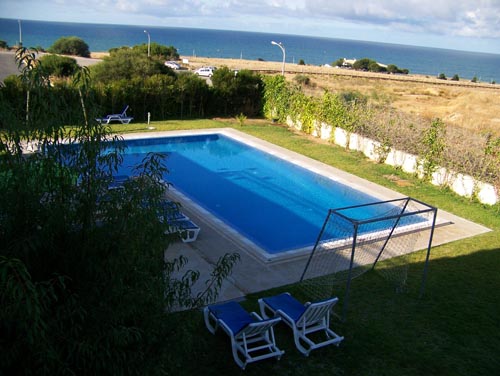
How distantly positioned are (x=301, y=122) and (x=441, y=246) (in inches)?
487

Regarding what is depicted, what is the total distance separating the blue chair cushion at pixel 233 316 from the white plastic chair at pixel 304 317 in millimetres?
541

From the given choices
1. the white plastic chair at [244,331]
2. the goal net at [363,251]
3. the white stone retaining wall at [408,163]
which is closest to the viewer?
the white plastic chair at [244,331]

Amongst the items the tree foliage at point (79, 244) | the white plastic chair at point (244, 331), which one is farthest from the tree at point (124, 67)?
the tree foliage at point (79, 244)

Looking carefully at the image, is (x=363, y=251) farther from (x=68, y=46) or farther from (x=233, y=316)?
(x=68, y=46)

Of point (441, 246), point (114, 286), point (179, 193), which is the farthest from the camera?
point (179, 193)

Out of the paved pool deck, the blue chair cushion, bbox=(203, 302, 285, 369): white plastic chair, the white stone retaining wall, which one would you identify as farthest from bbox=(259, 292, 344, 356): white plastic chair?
the white stone retaining wall

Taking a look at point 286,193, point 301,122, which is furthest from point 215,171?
point 301,122

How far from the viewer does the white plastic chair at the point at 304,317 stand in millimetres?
6434

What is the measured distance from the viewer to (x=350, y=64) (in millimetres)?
105312

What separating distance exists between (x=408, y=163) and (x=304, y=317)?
1141 centimetres

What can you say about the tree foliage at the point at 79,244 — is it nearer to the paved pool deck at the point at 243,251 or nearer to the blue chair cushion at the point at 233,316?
the blue chair cushion at the point at 233,316

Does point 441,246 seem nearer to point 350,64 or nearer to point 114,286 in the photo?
point 114,286

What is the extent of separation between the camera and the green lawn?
→ 6.00 m

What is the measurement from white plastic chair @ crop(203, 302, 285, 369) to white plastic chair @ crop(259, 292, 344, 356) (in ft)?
1.18
